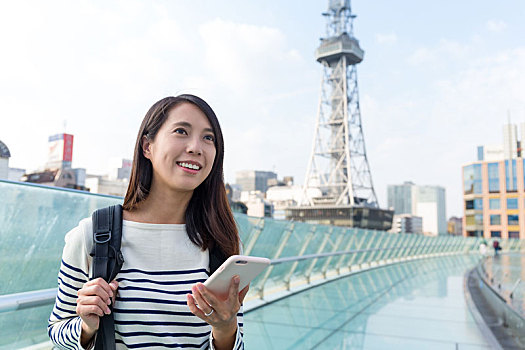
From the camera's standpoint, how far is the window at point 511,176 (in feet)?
228

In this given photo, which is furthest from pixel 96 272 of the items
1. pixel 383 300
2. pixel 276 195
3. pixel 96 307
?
pixel 276 195

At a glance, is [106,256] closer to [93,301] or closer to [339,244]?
[93,301]

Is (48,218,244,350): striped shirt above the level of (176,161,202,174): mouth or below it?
below

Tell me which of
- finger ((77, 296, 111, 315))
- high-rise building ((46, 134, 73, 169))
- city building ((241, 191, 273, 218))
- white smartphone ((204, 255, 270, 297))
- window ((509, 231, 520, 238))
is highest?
high-rise building ((46, 134, 73, 169))

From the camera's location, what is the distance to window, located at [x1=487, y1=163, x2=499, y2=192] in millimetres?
70938

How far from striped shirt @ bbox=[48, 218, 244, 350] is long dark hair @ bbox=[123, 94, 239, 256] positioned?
0.10 meters

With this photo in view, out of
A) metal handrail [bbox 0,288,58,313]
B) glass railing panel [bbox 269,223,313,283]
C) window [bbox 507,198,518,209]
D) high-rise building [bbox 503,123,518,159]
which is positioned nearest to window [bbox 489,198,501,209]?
window [bbox 507,198,518,209]

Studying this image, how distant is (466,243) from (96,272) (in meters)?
35.0

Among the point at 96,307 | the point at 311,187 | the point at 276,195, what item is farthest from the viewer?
the point at 276,195

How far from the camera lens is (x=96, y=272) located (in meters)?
1.24

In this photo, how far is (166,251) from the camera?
1391mm

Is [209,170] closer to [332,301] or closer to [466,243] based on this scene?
[332,301]

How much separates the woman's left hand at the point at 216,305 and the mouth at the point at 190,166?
15.3 inches

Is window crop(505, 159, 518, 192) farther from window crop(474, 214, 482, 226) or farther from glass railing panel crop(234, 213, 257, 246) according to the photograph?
glass railing panel crop(234, 213, 257, 246)
